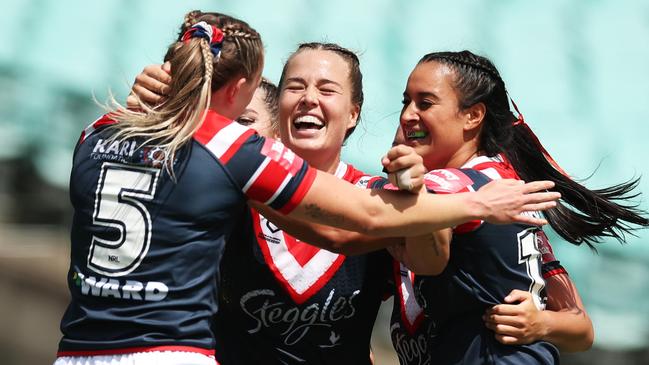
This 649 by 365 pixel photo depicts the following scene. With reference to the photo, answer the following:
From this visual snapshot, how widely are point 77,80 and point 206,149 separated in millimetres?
4877

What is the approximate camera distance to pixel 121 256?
256 centimetres

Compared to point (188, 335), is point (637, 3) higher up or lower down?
higher up

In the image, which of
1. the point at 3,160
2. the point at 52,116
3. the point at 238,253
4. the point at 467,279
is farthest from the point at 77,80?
the point at 467,279

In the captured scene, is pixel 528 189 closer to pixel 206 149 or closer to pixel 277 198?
pixel 277 198

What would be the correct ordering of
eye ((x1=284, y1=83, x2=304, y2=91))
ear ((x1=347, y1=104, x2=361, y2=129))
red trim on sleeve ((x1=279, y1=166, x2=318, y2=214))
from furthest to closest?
ear ((x1=347, y1=104, x2=361, y2=129)) → eye ((x1=284, y1=83, x2=304, y2=91)) → red trim on sleeve ((x1=279, y1=166, x2=318, y2=214))

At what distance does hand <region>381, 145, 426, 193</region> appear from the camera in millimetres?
2719

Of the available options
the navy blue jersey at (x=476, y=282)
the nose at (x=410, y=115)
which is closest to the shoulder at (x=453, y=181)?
the navy blue jersey at (x=476, y=282)

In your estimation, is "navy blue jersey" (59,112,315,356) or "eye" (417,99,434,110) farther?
"eye" (417,99,434,110)

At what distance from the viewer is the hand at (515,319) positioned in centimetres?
299

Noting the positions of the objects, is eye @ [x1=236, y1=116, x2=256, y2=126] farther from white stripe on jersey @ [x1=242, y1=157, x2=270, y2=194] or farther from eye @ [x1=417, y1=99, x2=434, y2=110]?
white stripe on jersey @ [x1=242, y1=157, x2=270, y2=194]

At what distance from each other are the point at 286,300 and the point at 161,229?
2.88ft

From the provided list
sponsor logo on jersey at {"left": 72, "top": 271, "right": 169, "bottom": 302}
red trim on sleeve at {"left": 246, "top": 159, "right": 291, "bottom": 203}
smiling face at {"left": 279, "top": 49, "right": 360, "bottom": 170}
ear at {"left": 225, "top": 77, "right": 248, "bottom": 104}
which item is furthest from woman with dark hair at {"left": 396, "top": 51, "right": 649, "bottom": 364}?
sponsor logo on jersey at {"left": 72, "top": 271, "right": 169, "bottom": 302}

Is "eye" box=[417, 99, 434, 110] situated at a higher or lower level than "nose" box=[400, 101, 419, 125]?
higher

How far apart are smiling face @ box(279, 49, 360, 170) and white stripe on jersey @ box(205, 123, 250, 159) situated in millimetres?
995
